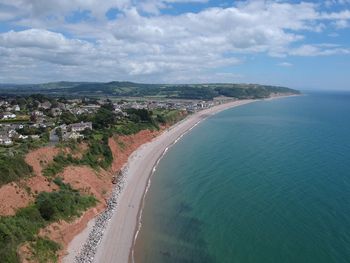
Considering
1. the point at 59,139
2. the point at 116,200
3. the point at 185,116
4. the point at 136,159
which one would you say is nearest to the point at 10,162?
the point at 116,200

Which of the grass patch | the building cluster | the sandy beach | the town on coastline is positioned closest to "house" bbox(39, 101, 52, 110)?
the building cluster

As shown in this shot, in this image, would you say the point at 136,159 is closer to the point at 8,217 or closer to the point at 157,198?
the point at 157,198

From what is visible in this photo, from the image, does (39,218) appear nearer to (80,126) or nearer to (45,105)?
(80,126)

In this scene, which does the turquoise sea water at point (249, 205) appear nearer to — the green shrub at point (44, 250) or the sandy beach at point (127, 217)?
the sandy beach at point (127, 217)

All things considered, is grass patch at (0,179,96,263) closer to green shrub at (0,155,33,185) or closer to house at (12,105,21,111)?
Result: green shrub at (0,155,33,185)

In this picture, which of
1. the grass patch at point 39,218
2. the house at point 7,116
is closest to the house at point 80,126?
the house at point 7,116
